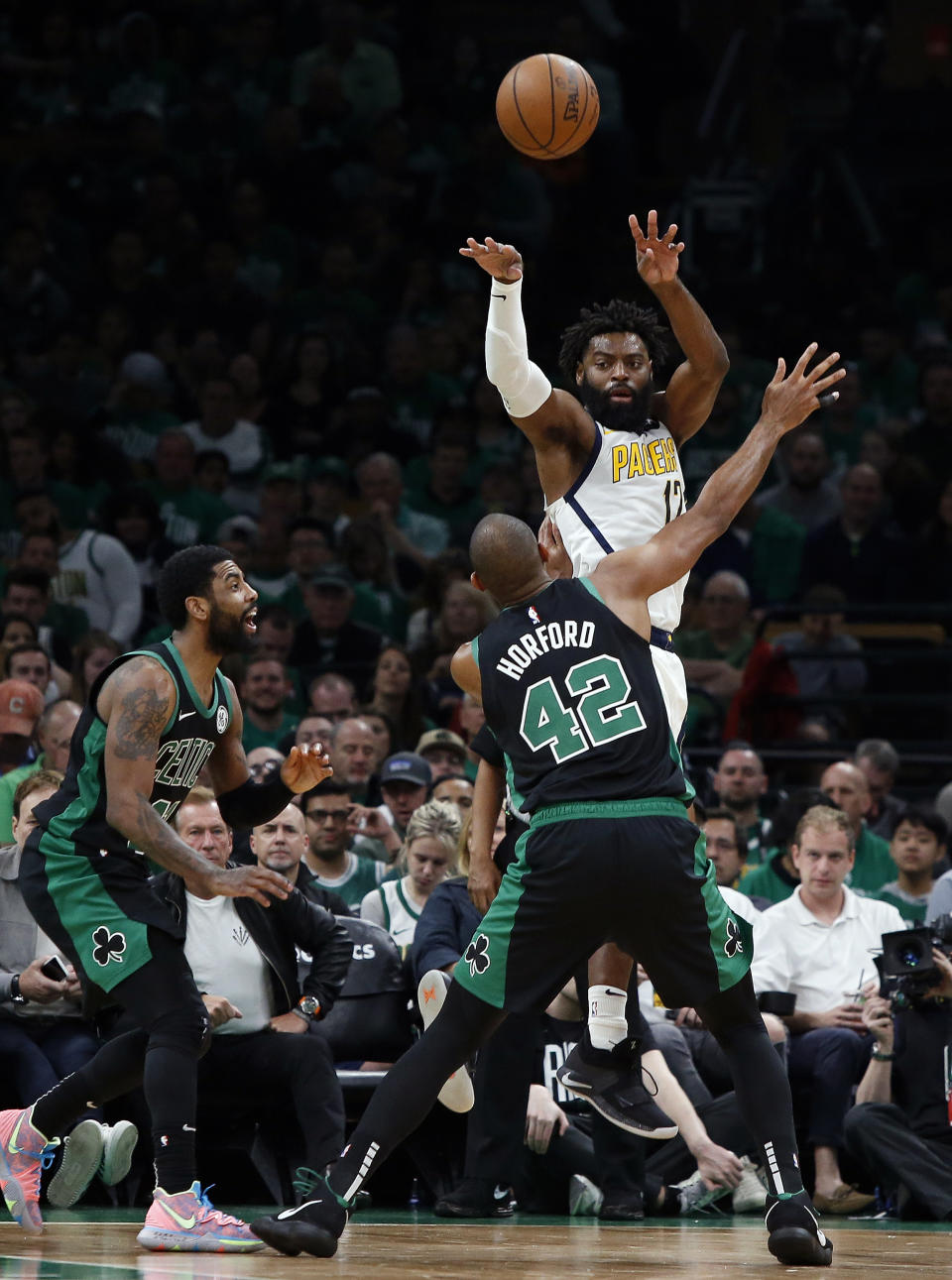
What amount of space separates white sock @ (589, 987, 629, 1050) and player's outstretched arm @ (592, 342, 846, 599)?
1514 mm

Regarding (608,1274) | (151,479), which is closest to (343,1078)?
(608,1274)

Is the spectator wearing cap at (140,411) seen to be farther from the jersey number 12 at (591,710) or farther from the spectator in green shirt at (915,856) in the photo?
the jersey number 12 at (591,710)

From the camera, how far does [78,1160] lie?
8.05 m

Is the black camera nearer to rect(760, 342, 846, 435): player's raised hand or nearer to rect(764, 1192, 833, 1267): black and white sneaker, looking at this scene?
rect(764, 1192, 833, 1267): black and white sneaker

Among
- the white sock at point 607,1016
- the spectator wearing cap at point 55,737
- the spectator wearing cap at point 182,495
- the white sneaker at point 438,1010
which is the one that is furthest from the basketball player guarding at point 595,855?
the spectator wearing cap at point 182,495

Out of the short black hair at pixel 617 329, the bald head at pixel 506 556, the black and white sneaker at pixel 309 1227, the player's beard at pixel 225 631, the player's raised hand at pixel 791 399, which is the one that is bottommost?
the black and white sneaker at pixel 309 1227

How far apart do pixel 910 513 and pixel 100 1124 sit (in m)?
8.61

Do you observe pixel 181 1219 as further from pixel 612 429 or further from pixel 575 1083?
pixel 612 429

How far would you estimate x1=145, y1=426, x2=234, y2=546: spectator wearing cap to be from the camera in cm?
1452

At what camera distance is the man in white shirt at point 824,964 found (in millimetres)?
9164

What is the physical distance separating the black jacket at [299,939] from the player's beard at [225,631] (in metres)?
2.00

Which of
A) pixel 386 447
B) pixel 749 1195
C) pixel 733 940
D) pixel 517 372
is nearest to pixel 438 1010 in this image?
pixel 749 1195

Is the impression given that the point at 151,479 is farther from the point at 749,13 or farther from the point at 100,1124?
the point at 749,13

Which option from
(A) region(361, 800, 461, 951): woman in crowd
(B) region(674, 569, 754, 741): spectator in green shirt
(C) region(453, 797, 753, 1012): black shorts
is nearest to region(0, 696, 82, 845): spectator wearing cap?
(A) region(361, 800, 461, 951): woman in crowd
